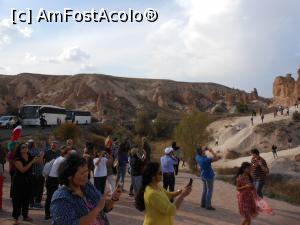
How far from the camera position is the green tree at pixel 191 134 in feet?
107

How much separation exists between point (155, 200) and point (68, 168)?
147cm

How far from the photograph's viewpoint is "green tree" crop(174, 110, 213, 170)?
32463 millimetres

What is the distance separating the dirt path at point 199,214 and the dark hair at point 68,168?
5.74 m

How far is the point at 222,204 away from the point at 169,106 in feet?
344

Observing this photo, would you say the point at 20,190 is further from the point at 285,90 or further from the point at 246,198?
the point at 285,90

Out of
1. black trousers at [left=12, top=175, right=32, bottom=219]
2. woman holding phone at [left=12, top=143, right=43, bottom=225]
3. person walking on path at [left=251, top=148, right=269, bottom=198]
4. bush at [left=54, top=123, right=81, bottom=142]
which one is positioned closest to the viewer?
woman holding phone at [left=12, top=143, right=43, bottom=225]

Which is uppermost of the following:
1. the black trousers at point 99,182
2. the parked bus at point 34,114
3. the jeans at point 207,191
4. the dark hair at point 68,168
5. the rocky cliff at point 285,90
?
the rocky cliff at point 285,90

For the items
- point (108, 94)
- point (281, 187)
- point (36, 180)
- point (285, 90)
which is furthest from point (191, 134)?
point (285, 90)

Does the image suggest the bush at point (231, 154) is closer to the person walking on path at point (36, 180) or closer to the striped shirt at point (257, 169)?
the striped shirt at point (257, 169)

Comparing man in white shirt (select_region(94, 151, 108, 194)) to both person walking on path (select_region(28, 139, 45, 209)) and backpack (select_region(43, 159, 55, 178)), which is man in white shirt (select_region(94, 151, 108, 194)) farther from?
backpack (select_region(43, 159, 55, 178))

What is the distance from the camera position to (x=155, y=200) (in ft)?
15.7

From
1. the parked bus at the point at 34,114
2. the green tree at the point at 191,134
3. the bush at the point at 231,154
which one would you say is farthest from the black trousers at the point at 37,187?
the bush at the point at 231,154

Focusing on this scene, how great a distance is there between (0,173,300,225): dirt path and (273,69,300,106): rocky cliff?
86.6 metres

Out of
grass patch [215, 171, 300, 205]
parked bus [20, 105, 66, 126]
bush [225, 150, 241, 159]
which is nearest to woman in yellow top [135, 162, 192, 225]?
grass patch [215, 171, 300, 205]
